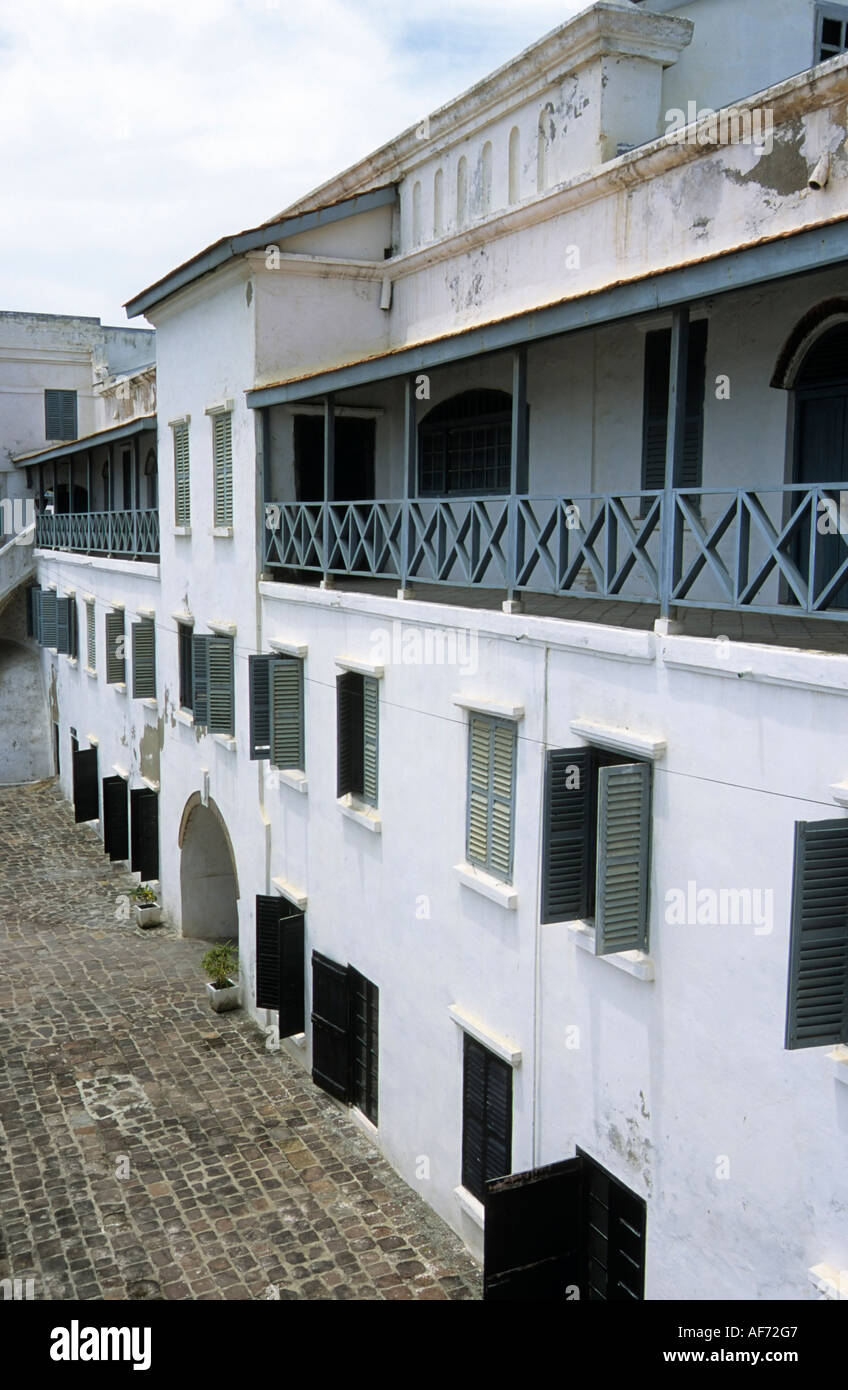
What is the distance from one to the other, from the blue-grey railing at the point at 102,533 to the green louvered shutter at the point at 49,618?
1235mm

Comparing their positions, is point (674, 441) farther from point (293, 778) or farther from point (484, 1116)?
point (293, 778)

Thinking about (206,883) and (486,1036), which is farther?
(206,883)

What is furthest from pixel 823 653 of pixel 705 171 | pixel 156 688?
pixel 156 688

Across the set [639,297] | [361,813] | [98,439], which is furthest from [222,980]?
[98,439]

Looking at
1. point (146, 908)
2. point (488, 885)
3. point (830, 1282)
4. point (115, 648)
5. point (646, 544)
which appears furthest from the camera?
point (115, 648)

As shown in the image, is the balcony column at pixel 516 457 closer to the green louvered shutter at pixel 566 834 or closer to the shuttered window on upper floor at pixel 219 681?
the green louvered shutter at pixel 566 834

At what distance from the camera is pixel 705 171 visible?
34.8 ft

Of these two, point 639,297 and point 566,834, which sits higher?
point 639,297

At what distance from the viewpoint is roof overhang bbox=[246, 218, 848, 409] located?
22.2 ft

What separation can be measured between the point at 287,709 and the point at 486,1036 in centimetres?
538

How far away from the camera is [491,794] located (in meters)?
10.6

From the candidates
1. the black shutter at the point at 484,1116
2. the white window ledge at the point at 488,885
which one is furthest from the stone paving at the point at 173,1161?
the white window ledge at the point at 488,885

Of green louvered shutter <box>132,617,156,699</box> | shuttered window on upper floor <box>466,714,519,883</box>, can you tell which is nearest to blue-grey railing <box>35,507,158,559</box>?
green louvered shutter <box>132,617,156,699</box>
